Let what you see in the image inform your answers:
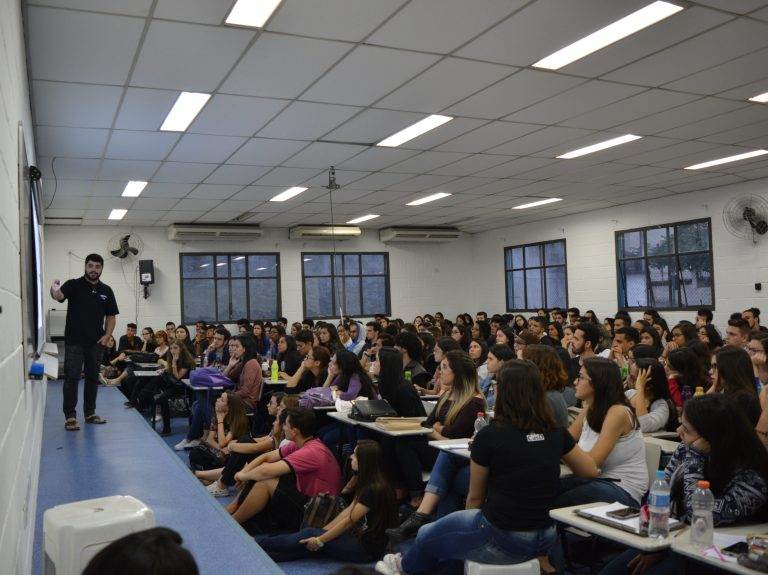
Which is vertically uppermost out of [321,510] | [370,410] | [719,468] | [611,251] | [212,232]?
[212,232]

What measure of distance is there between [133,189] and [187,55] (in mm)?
5181

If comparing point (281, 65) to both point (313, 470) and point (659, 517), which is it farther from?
point (659, 517)

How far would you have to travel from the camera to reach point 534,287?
14.0m

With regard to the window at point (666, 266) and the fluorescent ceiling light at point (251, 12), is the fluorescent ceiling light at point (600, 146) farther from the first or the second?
the fluorescent ceiling light at point (251, 12)

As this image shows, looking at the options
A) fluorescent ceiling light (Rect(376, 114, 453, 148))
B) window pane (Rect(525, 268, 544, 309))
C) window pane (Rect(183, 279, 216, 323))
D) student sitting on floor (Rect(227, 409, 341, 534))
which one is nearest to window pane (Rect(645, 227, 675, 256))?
window pane (Rect(525, 268, 544, 309))

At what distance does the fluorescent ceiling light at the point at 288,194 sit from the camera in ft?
31.6

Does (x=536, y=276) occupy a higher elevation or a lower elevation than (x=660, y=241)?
lower

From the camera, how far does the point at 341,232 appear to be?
1386 cm

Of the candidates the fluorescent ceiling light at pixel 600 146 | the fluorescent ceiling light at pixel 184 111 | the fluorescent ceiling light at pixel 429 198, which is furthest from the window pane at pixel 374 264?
the fluorescent ceiling light at pixel 184 111

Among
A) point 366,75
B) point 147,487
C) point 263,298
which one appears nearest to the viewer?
point 147,487

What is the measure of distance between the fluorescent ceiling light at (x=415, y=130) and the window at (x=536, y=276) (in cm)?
709

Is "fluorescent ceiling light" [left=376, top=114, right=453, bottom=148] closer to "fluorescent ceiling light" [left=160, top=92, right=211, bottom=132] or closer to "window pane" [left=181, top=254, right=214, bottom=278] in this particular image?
"fluorescent ceiling light" [left=160, top=92, right=211, bottom=132]

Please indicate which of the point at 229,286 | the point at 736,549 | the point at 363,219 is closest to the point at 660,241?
the point at 363,219

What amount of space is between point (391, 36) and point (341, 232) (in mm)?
9656
